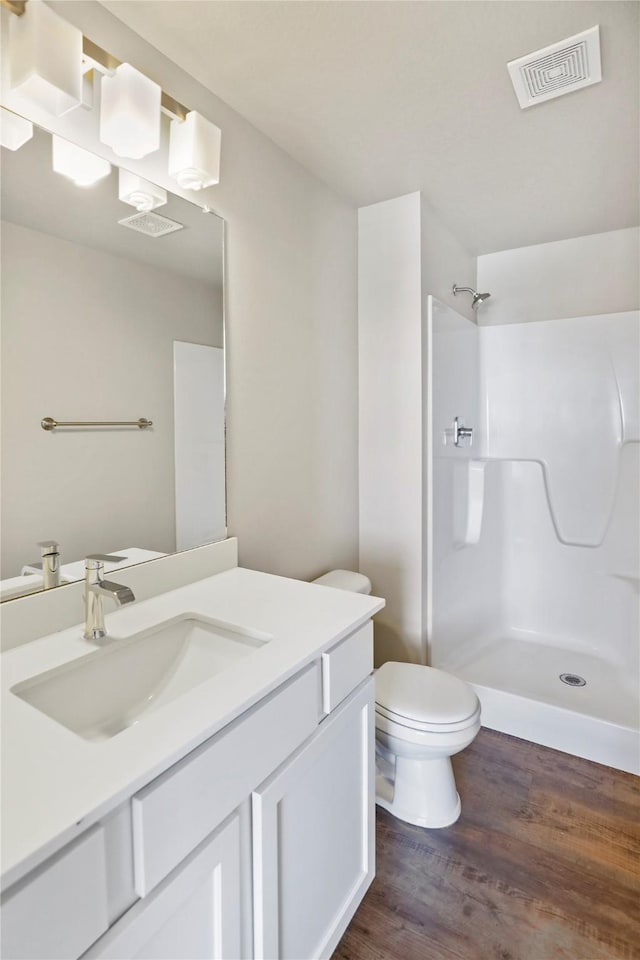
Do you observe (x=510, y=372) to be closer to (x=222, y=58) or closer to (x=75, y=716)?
(x=222, y=58)

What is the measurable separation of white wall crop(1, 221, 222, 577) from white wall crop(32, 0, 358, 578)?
0.97 ft

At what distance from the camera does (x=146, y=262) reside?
1.34 m

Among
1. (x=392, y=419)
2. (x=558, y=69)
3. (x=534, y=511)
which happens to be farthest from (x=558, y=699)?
(x=558, y=69)

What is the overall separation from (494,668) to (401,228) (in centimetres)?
220

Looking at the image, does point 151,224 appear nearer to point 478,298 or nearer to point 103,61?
point 103,61

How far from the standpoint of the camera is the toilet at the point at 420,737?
1.56 m

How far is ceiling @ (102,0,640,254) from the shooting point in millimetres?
1284

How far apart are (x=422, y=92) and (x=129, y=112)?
925mm

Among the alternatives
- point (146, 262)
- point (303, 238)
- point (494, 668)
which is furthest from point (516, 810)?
point (303, 238)

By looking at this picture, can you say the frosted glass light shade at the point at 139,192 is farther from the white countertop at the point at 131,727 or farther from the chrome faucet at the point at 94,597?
the white countertop at the point at 131,727

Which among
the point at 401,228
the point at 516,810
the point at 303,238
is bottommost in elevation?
the point at 516,810

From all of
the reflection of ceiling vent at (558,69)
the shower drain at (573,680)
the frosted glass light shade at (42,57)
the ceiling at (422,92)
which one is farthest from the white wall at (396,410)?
the frosted glass light shade at (42,57)

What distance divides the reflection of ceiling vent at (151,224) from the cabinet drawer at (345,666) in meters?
1.18

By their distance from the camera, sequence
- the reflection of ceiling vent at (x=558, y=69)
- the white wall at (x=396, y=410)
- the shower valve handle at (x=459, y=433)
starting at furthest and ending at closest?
the shower valve handle at (x=459, y=433) → the white wall at (x=396, y=410) → the reflection of ceiling vent at (x=558, y=69)
